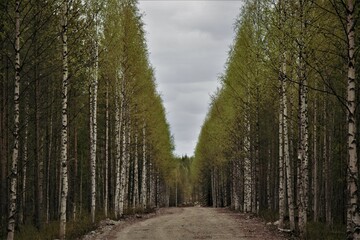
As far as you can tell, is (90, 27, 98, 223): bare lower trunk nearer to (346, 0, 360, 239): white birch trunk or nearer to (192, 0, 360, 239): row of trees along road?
(192, 0, 360, 239): row of trees along road

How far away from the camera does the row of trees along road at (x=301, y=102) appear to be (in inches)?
365

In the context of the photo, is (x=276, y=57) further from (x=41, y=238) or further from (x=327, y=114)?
(x=41, y=238)

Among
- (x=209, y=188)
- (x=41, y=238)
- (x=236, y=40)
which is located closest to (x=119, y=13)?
(x=236, y=40)

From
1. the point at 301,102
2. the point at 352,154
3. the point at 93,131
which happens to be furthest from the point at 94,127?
the point at 352,154

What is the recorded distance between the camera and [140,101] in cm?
2586

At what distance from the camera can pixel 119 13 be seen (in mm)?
22469

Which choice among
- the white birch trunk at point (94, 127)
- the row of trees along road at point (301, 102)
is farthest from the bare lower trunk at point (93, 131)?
the row of trees along road at point (301, 102)

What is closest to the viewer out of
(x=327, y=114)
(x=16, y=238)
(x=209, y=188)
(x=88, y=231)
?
(x=16, y=238)

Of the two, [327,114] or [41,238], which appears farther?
[327,114]

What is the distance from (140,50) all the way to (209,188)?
47.8 meters

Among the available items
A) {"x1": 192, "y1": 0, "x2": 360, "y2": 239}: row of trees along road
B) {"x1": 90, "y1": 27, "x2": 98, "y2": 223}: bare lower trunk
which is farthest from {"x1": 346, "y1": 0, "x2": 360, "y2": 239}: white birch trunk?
{"x1": 90, "y1": 27, "x2": 98, "y2": 223}: bare lower trunk

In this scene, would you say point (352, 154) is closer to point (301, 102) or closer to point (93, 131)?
point (301, 102)

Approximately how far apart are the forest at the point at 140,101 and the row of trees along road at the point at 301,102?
7 cm

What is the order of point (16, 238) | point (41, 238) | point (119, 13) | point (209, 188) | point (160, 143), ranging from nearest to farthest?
point (41, 238)
point (16, 238)
point (119, 13)
point (160, 143)
point (209, 188)
